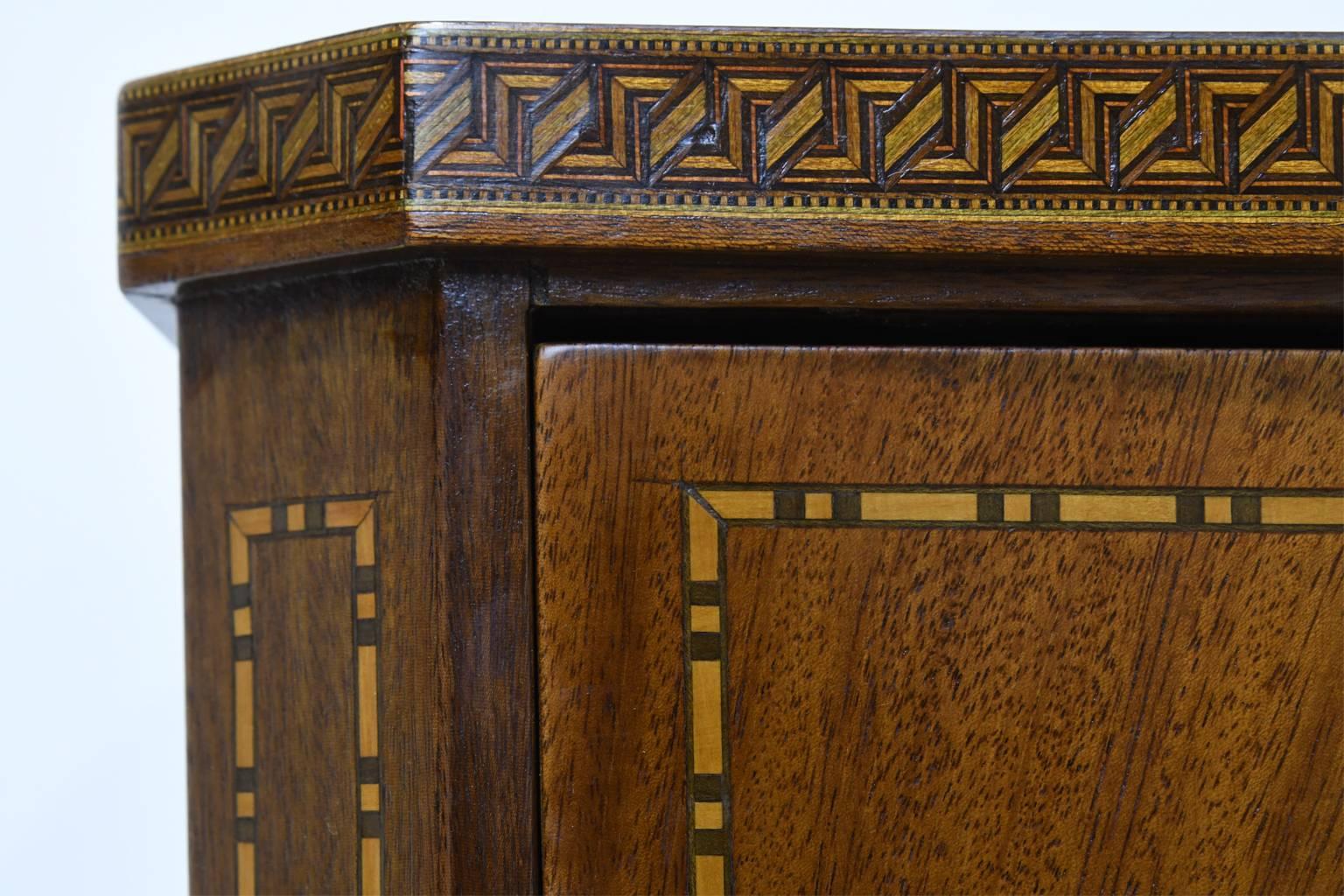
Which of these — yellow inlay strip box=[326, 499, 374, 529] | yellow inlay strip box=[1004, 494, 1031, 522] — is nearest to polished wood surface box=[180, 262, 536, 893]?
yellow inlay strip box=[326, 499, 374, 529]

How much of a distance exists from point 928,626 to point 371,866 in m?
0.17

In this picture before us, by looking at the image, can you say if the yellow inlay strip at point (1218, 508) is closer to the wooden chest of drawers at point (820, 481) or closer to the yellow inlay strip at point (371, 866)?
the wooden chest of drawers at point (820, 481)

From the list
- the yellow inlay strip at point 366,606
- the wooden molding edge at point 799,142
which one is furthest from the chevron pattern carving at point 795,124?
the yellow inlay strip at point 366,606

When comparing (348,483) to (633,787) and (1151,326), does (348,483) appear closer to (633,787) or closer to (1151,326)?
(633,787)

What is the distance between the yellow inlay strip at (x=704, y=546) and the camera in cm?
42

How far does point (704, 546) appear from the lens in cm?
42

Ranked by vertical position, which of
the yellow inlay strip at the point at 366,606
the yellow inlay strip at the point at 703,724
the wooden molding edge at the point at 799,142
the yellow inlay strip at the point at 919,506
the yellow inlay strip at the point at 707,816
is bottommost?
the yellow inlay strip at the point at 707,816

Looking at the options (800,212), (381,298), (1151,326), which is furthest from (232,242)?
(1151,326)

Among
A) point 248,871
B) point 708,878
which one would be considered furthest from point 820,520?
point 248,871

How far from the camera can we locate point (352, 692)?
431mm

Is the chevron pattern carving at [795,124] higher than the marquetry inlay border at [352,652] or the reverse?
higher

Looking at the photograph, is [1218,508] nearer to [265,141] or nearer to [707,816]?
[707,816]

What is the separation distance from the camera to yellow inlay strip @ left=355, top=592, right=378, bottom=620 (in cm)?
43

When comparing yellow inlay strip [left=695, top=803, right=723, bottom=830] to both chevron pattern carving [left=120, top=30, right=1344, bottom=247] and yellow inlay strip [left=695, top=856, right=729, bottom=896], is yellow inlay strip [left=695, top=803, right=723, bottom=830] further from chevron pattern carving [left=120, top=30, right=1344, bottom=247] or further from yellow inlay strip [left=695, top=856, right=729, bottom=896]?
chevron pattern carving [left=120, top=30, right=1344, bottom=247]
